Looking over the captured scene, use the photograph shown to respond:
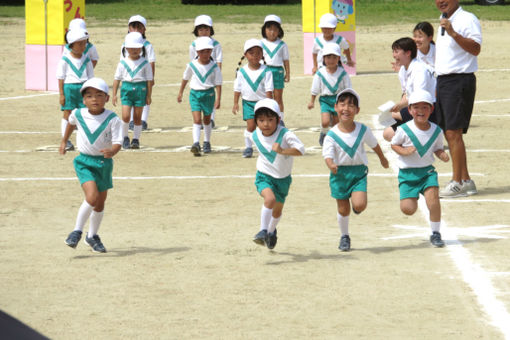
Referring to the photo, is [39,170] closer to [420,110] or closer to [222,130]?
[222,130]

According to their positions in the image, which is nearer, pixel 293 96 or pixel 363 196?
pixel 363 196

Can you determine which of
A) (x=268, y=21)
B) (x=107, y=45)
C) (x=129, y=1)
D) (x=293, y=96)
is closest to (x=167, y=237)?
(x=268, y=21)

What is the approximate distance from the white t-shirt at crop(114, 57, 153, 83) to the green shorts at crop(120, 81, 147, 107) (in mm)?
74

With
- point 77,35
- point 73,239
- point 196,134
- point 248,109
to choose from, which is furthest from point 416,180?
point 77,35

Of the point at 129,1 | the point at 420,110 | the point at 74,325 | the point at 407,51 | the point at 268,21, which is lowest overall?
the point at 74,325

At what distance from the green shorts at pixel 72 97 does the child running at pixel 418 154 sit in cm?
697

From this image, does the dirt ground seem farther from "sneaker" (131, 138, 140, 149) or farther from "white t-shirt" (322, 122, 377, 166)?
"white t-shirt" (322, 122, 377, 166)

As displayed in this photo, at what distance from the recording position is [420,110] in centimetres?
960

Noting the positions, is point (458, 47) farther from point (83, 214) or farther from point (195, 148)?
point (83, 214)

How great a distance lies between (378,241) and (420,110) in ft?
4.24

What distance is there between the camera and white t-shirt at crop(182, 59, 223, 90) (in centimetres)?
1520

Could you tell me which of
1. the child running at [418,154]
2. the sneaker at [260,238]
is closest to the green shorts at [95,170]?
the sneaker at [260,238]

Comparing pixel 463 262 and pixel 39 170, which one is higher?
pixel 39 170

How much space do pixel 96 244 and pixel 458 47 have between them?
4.76 m
